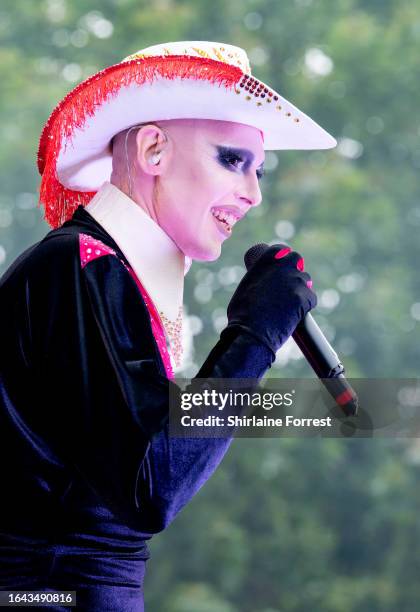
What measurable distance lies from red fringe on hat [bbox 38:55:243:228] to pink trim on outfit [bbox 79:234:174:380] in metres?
0.22

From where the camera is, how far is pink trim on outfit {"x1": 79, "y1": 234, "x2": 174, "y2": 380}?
1199mm

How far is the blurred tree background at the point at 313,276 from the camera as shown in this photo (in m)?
6.21

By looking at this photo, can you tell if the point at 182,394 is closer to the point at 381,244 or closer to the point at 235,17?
the point at 381,244

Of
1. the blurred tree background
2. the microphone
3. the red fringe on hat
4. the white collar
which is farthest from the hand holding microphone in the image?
the blurred tree background

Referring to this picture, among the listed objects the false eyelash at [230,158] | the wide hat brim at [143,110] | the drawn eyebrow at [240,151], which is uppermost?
the wide hat brim at [143,110]

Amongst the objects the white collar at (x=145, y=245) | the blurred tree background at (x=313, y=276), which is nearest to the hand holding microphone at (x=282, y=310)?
the white collar at (x=145, y=245)

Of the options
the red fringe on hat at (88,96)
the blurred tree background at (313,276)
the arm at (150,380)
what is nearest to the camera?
the arm at (150,380)

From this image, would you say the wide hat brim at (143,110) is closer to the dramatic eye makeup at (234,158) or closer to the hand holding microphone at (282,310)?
the dramatic eye makeup at (234,158)

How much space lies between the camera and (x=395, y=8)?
7336 millimetres

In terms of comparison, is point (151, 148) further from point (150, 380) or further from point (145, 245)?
point (150, 380)

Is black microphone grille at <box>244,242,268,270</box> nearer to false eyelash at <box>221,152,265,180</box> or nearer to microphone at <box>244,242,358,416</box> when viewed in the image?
microphone at <box>244,242,358,416</box>

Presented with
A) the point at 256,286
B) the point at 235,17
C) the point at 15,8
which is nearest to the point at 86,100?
the point at 256,286

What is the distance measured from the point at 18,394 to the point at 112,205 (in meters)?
0.28

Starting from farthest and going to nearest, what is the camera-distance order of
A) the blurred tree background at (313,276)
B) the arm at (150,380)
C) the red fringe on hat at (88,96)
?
the blurred tree background at (313,276) → the red fringe on hat at (88,96) → the arm at (150,380)
